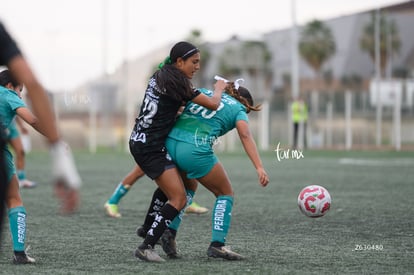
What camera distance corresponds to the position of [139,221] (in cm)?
1086

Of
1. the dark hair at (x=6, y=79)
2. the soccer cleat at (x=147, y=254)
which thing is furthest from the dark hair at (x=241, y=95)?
the dark hair at (x=6, y=79)

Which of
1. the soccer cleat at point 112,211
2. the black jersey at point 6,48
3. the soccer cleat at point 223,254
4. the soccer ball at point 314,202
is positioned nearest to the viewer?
the black jersey at point 6,48

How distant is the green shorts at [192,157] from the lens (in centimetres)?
735

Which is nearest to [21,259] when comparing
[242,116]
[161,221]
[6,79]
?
[161,221]

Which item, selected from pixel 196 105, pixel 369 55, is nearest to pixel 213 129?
pixel 196 105

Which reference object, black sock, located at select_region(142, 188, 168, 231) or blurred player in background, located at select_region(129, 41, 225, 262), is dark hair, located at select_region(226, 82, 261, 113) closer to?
blurred player in background, located at select_region(129, 41, 225, 262)

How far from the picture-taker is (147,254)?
24.4 feet

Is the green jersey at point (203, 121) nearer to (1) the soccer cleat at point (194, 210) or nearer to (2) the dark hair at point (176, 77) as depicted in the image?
(2) the dark hair at point (176, 77)

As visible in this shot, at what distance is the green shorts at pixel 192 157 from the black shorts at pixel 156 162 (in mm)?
61

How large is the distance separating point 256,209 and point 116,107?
37.9m

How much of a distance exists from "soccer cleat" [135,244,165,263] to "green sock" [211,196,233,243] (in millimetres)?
529

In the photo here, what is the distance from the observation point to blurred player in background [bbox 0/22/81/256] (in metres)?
4.14

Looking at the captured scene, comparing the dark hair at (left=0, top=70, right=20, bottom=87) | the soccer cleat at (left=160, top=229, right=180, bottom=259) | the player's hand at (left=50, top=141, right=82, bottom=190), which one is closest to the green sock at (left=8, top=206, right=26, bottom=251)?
the dark hair at (left=0, top=70, right=20, bottom=87)

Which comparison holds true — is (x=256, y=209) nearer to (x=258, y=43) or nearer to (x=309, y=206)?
(x=309, y=206)
